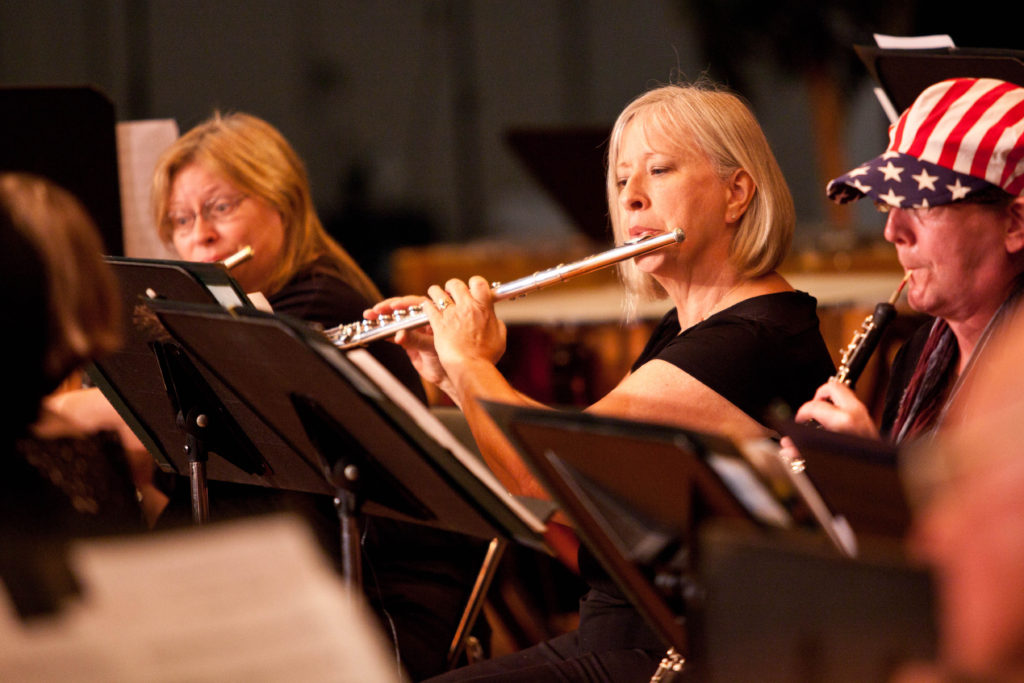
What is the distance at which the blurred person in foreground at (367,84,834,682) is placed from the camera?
183 cm

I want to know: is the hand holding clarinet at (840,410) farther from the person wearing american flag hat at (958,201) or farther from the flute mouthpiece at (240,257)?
the flute mouthpiece at (240,257)

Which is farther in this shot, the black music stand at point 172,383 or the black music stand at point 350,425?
the black music stand at point 172,383

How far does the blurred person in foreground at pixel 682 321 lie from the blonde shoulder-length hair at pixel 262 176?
0.62 m

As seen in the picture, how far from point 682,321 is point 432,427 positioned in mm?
780

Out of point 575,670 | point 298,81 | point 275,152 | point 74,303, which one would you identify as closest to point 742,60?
point 298,81

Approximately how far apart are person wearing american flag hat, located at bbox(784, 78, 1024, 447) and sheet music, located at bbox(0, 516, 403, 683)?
2.88 feet

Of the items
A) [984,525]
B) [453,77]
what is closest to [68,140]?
[984,525]

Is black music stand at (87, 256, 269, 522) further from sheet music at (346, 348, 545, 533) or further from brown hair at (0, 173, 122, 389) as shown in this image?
brown hair at (0, 173, 122, 389)

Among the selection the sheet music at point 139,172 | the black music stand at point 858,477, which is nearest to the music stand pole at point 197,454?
the black music stand at point 858,477

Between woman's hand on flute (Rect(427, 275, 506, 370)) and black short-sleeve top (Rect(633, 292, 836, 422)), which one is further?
woman's hand on flute (Rect(427, 275, 506, 370))

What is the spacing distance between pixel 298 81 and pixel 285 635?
6.93 meters

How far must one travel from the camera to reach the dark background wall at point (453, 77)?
676 centimetres

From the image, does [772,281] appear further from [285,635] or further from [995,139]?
[285,635]

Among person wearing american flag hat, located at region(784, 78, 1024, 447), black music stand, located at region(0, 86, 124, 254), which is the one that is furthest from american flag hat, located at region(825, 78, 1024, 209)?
black music stand, located at region(0, 86, 124, 254)
